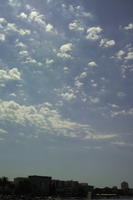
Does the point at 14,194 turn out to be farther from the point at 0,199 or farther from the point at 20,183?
the point at 0,199

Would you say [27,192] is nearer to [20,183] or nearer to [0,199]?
[20,183]

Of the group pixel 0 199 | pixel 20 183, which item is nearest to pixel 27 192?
pixel 20 183

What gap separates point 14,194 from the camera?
192750mm

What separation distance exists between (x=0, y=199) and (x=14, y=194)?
Answer: 44.6 metres

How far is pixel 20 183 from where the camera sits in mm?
195250

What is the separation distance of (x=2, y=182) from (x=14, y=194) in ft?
37.8

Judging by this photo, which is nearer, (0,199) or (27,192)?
(0,199)

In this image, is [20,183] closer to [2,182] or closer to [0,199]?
[2,182]

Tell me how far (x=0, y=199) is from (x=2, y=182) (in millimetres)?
47457

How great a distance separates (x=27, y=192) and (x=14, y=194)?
30.2 feet

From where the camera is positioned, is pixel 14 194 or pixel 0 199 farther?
pixel 14 194

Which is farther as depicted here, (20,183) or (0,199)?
(20,183)

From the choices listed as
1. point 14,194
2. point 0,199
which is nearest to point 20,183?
point 14,194
